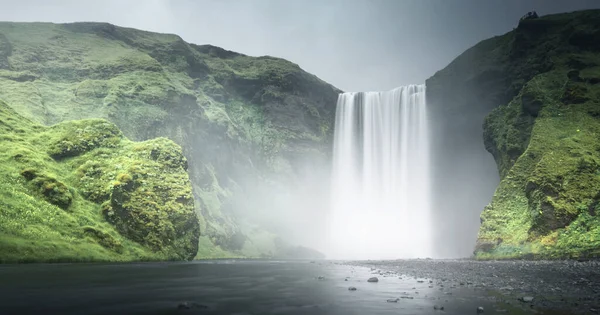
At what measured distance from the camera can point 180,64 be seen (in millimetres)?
115000

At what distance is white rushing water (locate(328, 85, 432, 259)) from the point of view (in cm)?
9119

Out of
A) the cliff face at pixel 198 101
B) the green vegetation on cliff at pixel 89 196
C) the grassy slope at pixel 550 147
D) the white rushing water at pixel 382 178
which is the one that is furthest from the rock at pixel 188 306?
the white rushing water at pixel 382 178

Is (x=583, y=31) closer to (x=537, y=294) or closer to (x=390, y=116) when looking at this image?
(x=390, y=116)

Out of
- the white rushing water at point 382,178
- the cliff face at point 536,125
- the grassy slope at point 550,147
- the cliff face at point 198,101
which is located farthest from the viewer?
the white rushing water at point 382,178

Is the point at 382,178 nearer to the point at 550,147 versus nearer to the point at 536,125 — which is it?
the point at 536,125

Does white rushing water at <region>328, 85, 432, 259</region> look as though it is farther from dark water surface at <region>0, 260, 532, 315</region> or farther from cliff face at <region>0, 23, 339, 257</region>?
dark water surface at <region>0, 260, 532, 315</region>

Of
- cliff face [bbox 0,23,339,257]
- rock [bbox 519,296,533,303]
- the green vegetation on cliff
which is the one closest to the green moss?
rock [bbox 519,296,533,303]

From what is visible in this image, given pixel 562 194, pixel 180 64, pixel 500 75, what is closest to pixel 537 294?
pixel 562 194

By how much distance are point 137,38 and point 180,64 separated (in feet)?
83.1

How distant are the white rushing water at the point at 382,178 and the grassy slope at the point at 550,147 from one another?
76.3 feet

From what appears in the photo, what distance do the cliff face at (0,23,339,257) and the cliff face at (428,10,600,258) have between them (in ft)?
138

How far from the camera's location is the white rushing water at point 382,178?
9119cm

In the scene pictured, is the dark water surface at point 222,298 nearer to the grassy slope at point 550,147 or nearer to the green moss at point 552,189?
the green moss at point 552,189

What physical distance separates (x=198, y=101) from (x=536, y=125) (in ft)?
267
